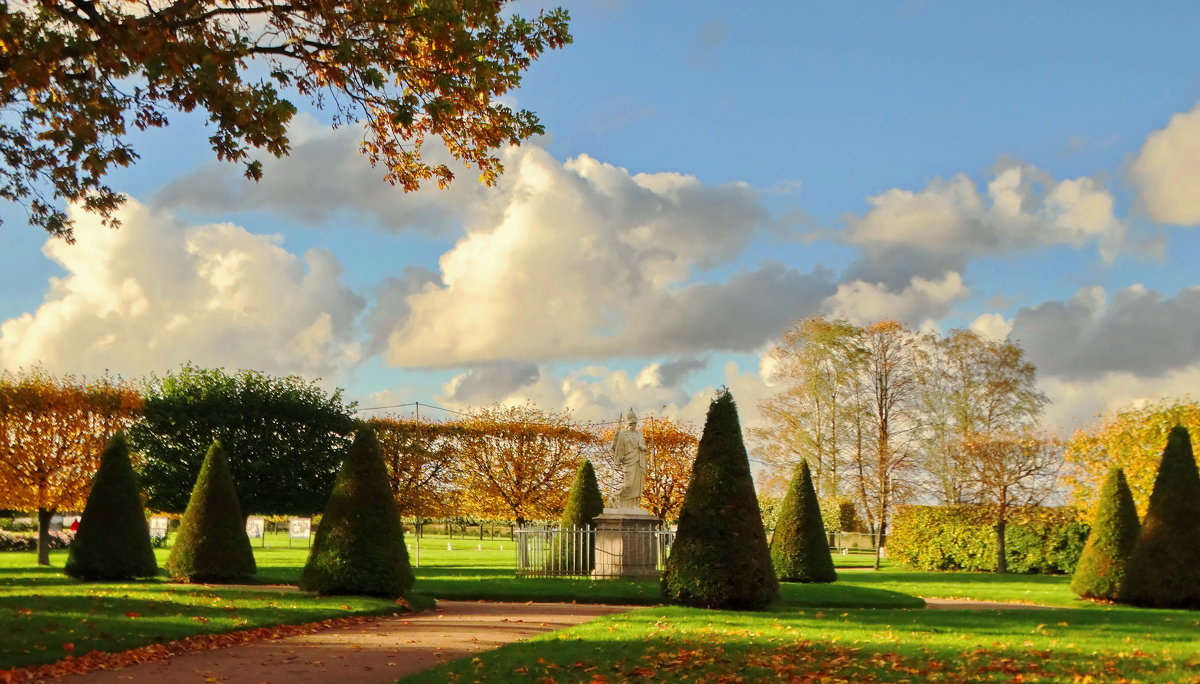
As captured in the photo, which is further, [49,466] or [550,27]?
[49,466]

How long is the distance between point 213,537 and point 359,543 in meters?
7.36

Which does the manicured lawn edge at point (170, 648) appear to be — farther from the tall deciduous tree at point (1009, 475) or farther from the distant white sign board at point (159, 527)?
the distant white sign board at point (159, 527)

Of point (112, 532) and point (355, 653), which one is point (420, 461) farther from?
point (355, 653)

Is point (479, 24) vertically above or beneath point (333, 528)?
above

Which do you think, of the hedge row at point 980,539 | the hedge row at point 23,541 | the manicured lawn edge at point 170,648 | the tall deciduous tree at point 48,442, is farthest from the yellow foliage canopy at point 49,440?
the hedge row at point 980,539

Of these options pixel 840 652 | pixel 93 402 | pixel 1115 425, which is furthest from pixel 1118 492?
pixel 93 402

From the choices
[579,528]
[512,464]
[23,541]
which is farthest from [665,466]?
[23,541]

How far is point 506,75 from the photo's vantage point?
13375 millimetres

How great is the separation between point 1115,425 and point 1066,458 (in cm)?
244

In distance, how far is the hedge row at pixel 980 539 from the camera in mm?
37531

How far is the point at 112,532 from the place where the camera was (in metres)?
25.1

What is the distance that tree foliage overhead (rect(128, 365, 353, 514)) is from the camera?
36.8 metres

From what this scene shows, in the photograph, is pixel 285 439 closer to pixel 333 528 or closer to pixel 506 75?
pixel 333 528

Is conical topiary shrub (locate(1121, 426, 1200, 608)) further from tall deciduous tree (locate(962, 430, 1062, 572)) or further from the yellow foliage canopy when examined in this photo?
the yellow foliage canopy
